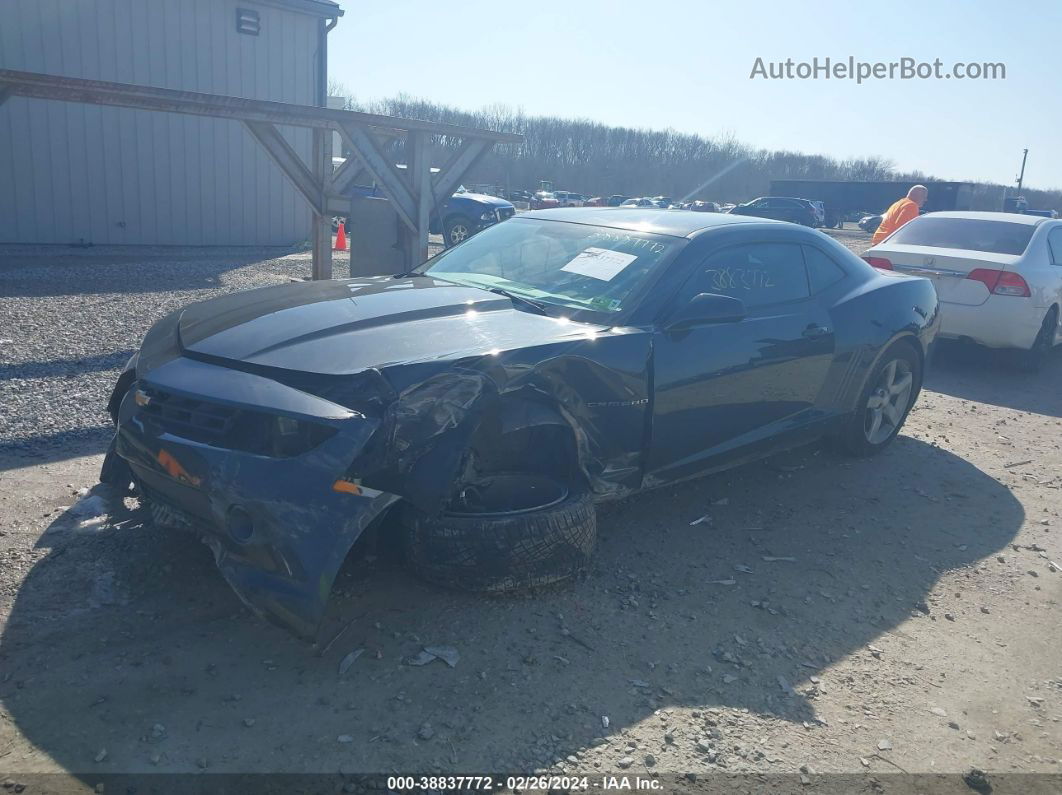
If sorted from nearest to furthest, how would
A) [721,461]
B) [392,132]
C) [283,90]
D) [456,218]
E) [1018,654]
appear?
[1018,654] < [721,461] < [392,132] < [283,90] < [456,218]

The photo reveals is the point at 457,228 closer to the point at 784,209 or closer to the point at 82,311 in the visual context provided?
the point at 82,311

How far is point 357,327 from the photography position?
3.58 meters

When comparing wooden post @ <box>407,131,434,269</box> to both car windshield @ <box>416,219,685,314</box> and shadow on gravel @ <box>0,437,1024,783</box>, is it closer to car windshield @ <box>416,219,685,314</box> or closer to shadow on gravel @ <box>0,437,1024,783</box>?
car windshield @ <box>416,219,685,314</box>

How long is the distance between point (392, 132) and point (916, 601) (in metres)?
8.37

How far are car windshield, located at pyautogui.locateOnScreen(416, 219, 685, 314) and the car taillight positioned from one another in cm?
527

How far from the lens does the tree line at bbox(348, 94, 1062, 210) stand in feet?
242

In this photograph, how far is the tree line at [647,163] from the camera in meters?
73.6

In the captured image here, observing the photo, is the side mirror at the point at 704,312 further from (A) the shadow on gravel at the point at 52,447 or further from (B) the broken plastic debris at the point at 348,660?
(A) the shadow on gravel at the point at 52,447

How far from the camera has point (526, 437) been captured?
3.75m

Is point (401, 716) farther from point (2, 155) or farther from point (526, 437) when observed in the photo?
point (2, 155)

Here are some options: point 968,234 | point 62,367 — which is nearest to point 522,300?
point 62,367

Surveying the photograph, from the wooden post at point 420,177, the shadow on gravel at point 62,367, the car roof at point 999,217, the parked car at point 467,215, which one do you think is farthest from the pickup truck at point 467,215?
the shadow on gravel at point 62,367

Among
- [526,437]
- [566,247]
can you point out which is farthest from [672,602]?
[566,247]

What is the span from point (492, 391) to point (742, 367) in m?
1.67
